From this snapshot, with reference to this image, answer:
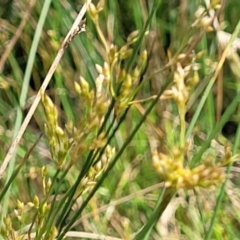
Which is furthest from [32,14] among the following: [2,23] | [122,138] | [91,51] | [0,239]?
[0,239]

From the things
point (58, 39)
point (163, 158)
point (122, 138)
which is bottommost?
point (122, 138)

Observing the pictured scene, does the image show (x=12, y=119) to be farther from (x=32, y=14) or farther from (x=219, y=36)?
(x=219, y=36)

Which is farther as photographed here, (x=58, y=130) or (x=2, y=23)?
(x=2, y=23)

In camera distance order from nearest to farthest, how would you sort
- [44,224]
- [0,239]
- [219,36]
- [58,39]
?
[44,224] < [0,239] < [219,36] < [58,39]

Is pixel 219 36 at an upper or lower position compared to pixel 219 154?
upper

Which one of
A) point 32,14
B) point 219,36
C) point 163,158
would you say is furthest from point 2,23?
point 163,158

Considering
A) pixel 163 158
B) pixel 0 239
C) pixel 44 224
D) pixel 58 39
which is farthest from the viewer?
pixel 58 39

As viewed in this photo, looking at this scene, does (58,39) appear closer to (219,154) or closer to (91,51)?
(91,51)
